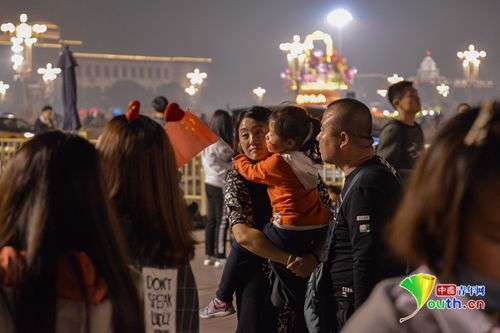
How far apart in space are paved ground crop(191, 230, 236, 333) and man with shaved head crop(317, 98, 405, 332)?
10.2 ft

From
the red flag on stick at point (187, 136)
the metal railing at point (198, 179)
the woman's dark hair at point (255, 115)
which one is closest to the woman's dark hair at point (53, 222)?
the red flag on stick at point (187, 136)

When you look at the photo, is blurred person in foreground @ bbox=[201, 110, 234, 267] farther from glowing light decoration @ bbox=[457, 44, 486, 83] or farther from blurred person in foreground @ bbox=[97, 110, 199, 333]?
glowing light decoration @ bbox=[457, 44, 486, 83]

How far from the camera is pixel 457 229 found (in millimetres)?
1356

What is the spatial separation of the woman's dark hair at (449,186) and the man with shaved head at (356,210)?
203 cm

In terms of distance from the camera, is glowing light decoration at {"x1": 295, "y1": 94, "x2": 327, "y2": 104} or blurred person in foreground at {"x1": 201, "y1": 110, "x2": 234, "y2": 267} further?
glowing light decoration at {"x1": 295, "y1": 94, "x2": 327, "y2": 104}

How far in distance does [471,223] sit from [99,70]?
529 feet

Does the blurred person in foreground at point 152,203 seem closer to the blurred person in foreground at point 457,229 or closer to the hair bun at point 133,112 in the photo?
the hair bun at point 133,112

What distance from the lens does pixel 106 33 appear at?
183500 millimetres

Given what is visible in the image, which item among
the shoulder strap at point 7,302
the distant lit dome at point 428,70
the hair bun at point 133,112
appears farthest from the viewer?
the distant lit dome at point 428,70

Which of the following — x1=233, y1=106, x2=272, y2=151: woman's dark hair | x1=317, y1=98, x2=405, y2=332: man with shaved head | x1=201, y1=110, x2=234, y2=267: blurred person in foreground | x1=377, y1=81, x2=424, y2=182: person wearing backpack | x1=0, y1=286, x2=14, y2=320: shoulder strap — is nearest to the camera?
x1=0, y1=286, x2=14, y2=320: shoulder strap

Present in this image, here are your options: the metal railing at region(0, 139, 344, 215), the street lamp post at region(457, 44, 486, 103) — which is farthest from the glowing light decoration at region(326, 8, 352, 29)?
the metal railing at region(0, 139, 344, 215)

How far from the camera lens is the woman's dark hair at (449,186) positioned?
4.44 feet

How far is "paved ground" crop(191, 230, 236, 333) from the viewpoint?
665 centimetres

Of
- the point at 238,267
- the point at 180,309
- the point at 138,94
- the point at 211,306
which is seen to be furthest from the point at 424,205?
the point at 138,94
